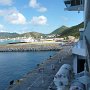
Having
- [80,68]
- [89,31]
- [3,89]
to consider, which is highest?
[89,31]

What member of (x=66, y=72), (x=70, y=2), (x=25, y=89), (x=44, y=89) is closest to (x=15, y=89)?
(x=25, y=89)

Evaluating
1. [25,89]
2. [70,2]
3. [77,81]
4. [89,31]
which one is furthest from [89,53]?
[25,89]

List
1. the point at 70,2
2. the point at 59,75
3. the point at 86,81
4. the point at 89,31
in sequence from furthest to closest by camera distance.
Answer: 1. the point at 70,2
2. the point at 59,75
3. the point at 86,81
4. the point at 89,31

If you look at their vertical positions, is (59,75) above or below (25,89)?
above

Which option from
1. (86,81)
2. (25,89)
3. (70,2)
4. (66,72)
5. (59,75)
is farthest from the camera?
(25,89)

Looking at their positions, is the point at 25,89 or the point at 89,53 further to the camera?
the point at 25,89

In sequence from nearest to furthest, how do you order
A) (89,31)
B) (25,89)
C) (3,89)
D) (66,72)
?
(89,31)
(66,72)
(25,89)
(3,89)

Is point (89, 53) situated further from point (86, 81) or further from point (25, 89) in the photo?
point (25, 89)

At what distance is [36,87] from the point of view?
45.2m

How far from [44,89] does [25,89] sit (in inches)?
118

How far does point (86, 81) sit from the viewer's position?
12.9 metres

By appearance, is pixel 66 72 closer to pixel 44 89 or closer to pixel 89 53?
pixel 89 53

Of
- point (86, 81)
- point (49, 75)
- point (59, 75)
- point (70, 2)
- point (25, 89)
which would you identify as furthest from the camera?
point (49, 75)

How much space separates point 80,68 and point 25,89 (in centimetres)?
894
